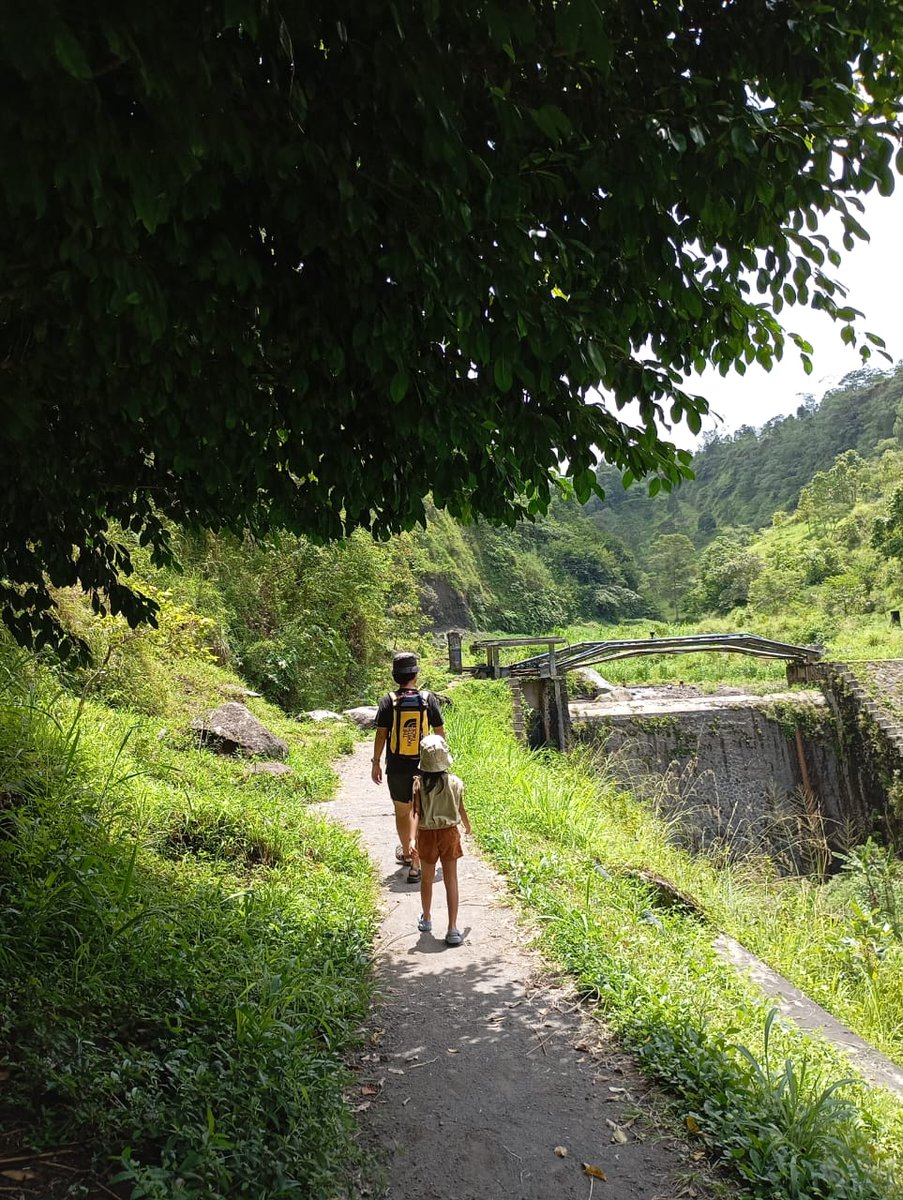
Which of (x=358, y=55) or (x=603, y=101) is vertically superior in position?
(x=603, y=101)

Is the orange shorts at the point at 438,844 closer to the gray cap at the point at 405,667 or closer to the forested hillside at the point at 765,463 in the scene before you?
the gray cap at the point at 405,667

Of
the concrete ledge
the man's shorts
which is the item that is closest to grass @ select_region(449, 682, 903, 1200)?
the concrete ledge

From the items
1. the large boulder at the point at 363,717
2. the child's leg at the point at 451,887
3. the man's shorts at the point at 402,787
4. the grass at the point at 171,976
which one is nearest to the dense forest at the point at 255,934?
the grass at the point at 171,976

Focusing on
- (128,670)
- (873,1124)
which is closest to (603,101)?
(873,1124)

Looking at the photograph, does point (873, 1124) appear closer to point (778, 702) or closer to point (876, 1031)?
point (876, 1031)

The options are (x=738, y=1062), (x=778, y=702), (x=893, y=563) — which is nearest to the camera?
(x=738, y=1062)

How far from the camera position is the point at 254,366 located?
350 centimetres

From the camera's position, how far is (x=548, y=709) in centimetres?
1434

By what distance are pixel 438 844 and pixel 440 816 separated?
0.70 ft

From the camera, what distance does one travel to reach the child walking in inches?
200

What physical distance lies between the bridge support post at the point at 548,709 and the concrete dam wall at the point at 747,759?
579 millimetres

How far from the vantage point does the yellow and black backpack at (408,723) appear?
19.9 ft

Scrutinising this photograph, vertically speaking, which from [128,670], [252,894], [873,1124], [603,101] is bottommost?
[873,1124]

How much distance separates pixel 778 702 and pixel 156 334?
51.4 feet
